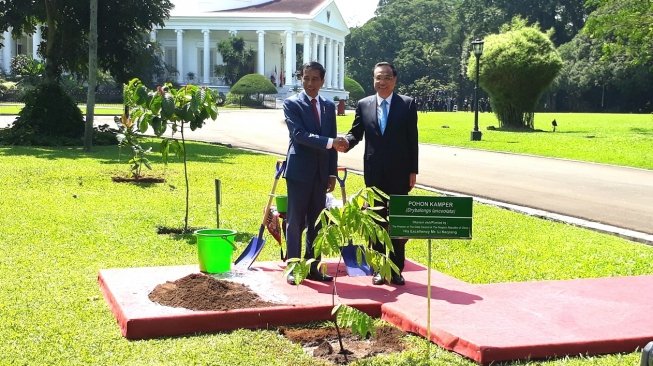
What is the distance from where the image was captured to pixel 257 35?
8388cm

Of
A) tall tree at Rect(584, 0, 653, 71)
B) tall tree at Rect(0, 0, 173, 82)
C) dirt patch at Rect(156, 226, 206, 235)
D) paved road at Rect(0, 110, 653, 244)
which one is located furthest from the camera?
tall tree at Rect(584, 0, 653, 71)

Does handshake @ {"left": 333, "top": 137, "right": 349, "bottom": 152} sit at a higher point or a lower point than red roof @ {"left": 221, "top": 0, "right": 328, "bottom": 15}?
lower

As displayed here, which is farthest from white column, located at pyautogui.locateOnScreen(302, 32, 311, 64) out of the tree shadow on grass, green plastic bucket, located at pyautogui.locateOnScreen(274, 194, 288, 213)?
green plastic bucket, located at pyautogui.locateOnScreen(274, 194, 288, 213)

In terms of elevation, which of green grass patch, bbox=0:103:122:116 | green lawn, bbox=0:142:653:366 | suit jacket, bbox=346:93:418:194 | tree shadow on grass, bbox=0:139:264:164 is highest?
green grass patch, bbox=0:103:122:116

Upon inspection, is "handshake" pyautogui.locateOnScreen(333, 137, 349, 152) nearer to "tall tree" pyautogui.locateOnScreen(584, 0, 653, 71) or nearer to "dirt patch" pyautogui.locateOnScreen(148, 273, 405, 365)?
"dirt patch" pyautogui.locateOnScreen(148, 273, 405, 365)

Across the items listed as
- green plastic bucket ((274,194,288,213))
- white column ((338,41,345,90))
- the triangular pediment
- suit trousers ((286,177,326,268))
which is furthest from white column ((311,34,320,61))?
Result: suit trousers ((286,177,326,268))

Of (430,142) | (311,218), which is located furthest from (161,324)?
(430,142)

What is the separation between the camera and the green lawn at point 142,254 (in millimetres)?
4926

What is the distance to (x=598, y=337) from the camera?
512 centimetres

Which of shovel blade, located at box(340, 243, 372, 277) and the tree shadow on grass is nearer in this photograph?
shovel blade, located at box(340, 243, 372, 277)

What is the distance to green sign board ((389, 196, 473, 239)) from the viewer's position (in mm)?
4992

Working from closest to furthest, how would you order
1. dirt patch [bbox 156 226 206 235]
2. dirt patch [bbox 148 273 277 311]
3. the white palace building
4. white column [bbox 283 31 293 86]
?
dirt patch [bbox 148 273 277 311] → dirt patch [bbox 156 226 206 235] → white column [bbox 283 31 293 86] → the white palace building

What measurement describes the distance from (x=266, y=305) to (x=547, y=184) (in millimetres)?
10481

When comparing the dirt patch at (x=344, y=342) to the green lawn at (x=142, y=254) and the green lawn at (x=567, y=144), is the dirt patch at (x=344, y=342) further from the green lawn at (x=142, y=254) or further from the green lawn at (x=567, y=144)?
the green lawn at (x=567, y=144)
